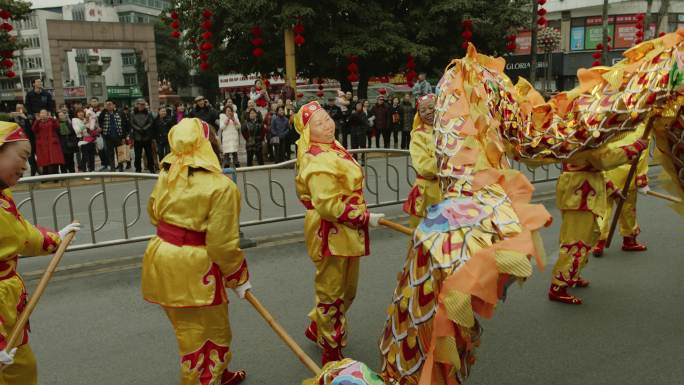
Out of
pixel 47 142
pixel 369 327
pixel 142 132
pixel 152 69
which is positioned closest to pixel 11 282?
pixel 369 327

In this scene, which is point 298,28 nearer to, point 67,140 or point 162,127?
point 162,127

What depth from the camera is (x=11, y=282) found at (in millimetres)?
2816

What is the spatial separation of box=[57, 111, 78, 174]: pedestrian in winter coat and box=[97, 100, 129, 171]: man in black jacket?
2.08 feet

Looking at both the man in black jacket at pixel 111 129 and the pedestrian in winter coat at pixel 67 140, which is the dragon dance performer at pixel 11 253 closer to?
the pedestrian in winter coat at pixel 67 140

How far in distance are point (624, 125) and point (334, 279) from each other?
6.64ft

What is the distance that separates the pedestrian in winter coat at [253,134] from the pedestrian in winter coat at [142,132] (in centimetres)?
202

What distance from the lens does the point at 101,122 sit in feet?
40.3

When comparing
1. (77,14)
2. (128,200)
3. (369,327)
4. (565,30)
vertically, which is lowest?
(369,327)

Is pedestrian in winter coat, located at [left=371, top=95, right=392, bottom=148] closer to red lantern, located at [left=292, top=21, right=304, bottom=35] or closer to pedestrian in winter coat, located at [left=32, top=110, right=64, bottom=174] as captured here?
red lantern, located at [left=292, top=21, right=304, bottom=35]

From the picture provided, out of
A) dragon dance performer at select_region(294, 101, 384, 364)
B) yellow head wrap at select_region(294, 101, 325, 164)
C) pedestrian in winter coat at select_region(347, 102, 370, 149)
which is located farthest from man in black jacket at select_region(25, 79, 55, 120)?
dragon dance performer at select_region(294, 101, 384, 364)

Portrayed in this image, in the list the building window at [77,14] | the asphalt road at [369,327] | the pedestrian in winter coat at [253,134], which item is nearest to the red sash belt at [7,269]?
the asphalt road at [369,327]

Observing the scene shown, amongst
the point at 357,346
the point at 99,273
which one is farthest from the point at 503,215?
the point at 99,273

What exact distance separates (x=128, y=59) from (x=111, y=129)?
182 feet

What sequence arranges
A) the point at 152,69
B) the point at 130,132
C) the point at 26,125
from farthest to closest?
the point at 152,69 → the point at 130,132 → the point at 26,125
